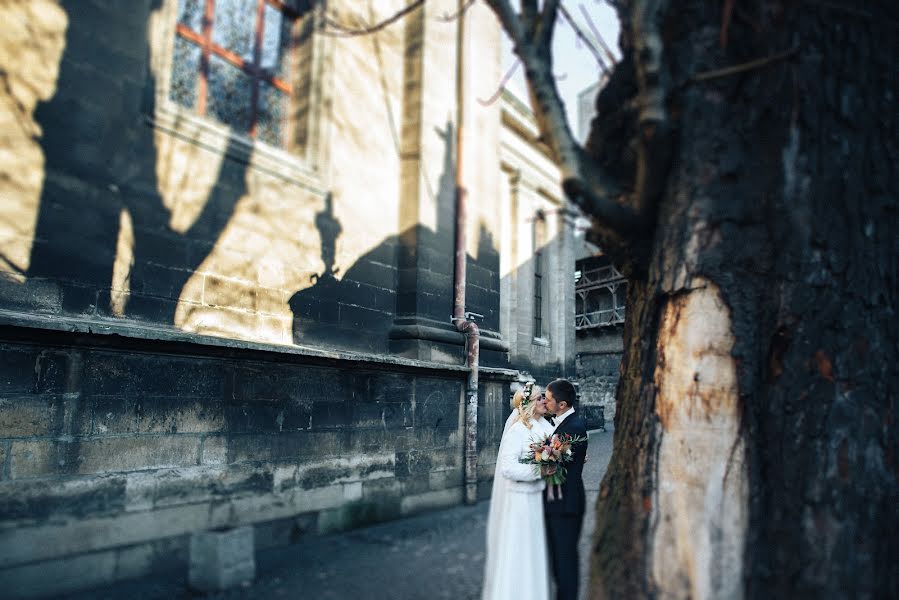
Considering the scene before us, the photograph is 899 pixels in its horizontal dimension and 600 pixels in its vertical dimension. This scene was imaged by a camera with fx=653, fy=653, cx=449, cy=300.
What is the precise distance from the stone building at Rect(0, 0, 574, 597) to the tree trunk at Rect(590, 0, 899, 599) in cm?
78

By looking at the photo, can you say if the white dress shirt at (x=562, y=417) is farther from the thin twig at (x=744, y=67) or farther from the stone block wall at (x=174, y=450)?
the stone block wall at (x=174, y=450)

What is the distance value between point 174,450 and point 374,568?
6.90ft

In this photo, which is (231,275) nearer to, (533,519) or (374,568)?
(374,568)

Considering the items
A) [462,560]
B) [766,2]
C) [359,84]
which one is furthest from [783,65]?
[359,84]

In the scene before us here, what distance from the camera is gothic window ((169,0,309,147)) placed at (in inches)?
296

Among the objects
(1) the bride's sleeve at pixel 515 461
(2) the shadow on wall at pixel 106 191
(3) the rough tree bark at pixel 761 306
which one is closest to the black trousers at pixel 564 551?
(1) the bride's sleeve at pixel 515 461

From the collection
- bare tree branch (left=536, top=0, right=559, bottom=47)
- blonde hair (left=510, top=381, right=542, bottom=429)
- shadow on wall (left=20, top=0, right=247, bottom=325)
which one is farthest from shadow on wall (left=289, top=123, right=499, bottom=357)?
bare tree branch (left=536, top=0, right=559, bottom=47)

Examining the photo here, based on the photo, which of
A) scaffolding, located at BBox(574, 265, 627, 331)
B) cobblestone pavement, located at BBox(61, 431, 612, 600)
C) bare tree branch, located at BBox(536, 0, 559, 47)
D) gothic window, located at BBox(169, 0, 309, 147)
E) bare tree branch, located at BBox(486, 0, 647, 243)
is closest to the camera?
bare tree branch, located at BBox(486, 0, 647, 243)

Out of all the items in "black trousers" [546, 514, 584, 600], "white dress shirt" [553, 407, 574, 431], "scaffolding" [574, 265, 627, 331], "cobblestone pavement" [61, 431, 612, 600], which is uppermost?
"scaffolding" [574, 265, 627, 331]

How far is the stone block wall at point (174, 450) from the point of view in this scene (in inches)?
198

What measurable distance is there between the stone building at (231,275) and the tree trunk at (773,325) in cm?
78

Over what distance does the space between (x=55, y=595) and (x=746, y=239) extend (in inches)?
215

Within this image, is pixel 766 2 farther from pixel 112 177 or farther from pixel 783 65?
pixel 112 177

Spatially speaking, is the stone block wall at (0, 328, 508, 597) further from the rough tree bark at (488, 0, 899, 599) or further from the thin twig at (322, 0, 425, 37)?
the rough tree bark at (488, 0, 899, 599)
